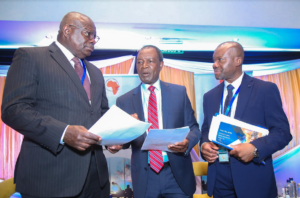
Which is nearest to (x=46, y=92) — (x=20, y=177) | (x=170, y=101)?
(x=20, y=177)

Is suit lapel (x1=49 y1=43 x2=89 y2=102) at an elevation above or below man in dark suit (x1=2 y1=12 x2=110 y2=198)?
above

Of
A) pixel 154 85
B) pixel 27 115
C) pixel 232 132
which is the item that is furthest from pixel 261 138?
pixel 27 115

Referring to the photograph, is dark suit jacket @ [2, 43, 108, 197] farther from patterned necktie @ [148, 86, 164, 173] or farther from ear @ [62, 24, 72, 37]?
patterned necktie @ [148, 86, 164, 173]

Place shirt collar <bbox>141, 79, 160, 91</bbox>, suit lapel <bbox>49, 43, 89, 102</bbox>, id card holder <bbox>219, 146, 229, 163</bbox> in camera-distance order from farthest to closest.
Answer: shirt collar <bbox>141, 79, 160, 91</bbox> → id card holder <bbox>219, 146, 229, 163</bbox> → suit lapel <bbox>49, 43, 89, 102</bbox>

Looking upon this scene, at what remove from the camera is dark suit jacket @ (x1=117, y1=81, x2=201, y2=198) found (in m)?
2.42

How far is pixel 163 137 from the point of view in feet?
6.75

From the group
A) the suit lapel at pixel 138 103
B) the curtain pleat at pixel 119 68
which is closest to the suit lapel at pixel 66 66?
the suit lapel at pixel 138 103

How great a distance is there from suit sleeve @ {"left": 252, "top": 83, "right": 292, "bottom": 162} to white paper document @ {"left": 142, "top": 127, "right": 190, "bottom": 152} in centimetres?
74

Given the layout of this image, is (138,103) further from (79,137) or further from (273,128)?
(273,128)

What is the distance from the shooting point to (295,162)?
17.0 ft

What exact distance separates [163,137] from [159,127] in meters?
0.50

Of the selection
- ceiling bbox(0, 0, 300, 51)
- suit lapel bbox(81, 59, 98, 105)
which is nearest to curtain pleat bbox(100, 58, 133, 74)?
ceiling bbox(0, 0, 300, 51)

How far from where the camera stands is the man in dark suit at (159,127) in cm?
240

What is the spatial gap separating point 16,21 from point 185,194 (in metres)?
4.09
